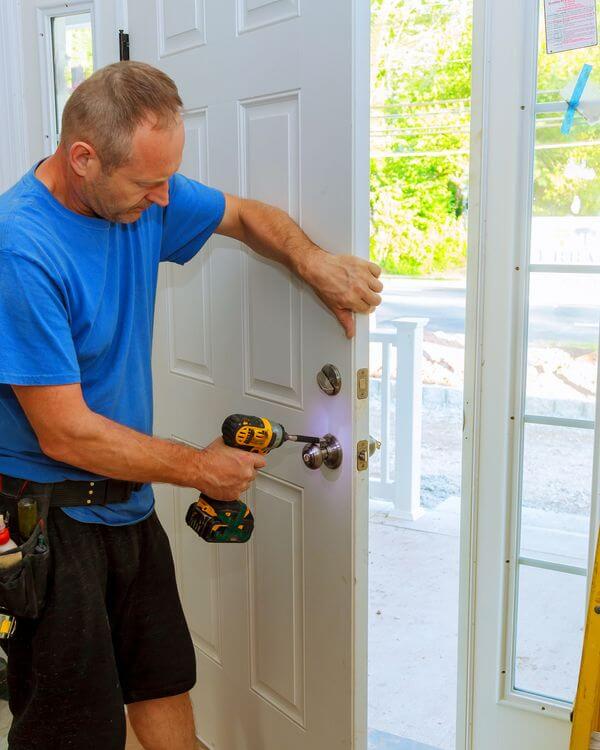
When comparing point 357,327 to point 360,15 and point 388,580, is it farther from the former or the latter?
point 388,580

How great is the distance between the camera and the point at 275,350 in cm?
165

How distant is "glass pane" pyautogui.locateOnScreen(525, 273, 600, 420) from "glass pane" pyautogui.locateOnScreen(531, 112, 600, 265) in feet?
0.20

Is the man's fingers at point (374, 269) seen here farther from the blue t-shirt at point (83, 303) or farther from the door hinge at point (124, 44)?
the door hinge at point (124, 44)

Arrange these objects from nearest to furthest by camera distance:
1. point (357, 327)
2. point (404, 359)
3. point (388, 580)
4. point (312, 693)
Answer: point (357, 327) < point (312, 693) < point (388, 580) < point (404, 359)

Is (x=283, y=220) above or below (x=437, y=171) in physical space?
below

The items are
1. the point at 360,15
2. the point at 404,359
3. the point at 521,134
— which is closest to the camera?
the point at 360,15

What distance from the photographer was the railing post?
13.1 feet

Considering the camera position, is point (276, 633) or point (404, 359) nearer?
point (276, 633)

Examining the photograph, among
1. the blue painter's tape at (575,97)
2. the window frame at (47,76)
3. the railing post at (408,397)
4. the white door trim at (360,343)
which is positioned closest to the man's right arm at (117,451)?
the white door trim at (360,343)

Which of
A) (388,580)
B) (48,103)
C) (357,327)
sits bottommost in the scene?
(388,580)

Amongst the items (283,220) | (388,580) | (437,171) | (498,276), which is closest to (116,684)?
(283,220)

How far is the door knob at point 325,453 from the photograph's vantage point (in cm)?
150

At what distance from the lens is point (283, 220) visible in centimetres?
151

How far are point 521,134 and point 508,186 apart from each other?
13 cm
